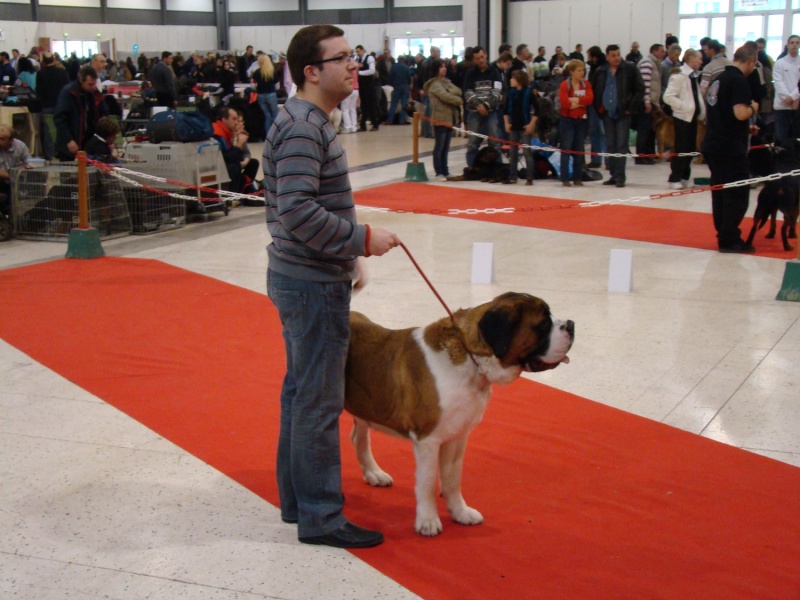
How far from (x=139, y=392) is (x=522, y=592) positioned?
2.76 m

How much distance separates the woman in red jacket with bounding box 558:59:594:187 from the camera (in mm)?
12664

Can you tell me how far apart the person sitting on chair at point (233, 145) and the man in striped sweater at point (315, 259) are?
816cm

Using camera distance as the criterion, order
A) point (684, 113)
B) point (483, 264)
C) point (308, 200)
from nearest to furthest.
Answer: point (308, 200) → point (483, 264) → point (684, 113)

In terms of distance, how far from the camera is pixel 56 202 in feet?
30.9

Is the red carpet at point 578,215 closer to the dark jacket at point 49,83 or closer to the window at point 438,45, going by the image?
the dark jacket at point 49,83

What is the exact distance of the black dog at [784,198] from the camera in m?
8.38

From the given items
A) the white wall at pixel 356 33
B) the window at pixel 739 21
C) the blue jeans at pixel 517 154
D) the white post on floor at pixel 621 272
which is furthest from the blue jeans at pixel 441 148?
the white wall at pixel 356 33

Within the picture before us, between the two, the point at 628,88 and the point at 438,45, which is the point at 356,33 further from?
the point at 628,88

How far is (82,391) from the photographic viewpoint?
5016 mm

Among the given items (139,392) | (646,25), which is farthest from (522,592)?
(646,25)

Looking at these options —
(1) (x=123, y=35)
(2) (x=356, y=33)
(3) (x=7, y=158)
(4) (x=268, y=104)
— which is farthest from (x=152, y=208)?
(2) (x=356, y=33)

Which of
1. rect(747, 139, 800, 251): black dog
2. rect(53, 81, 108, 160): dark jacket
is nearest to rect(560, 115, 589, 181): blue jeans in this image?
rect(747, 139, 800, 251): black dog

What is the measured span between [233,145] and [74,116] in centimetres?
205

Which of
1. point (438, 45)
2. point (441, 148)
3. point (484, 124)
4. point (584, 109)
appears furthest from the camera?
point (438, 45)
